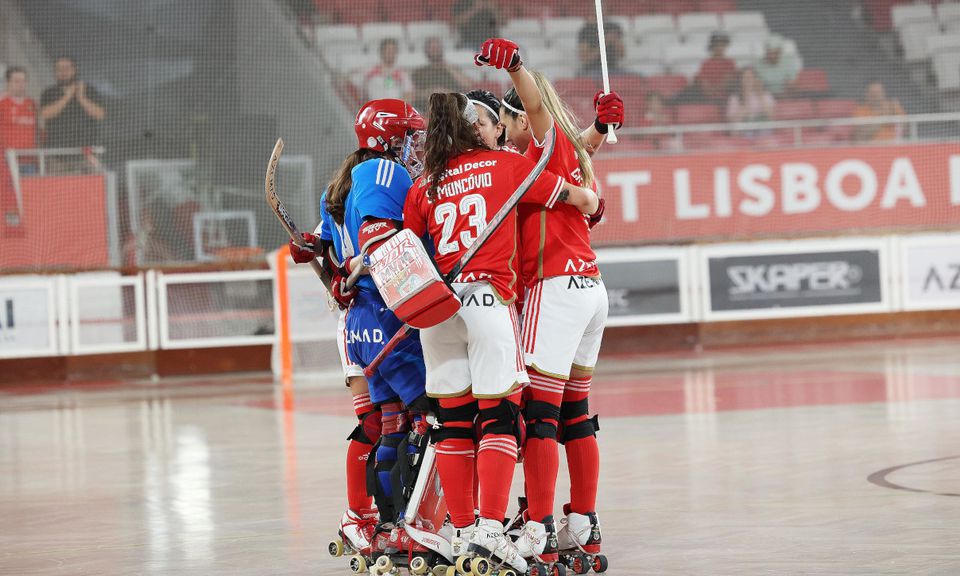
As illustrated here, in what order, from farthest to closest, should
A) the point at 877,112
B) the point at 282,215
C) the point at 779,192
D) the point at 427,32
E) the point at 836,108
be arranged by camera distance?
the point at 427,32
the point at 836,108
the point at 877,112
the point at 779,192
the point at 282,215

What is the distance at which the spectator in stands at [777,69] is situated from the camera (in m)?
18.5

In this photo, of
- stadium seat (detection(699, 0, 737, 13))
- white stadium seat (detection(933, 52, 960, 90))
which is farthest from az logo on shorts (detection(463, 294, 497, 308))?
stadium seat (detection(699, 0, 737, 13))

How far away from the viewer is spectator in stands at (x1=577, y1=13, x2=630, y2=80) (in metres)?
18.3

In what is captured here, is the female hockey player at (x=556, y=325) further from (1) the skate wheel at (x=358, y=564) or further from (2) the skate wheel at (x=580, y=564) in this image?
(1) the skate wheel at (x=358, y=564)

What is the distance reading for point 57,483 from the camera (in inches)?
304

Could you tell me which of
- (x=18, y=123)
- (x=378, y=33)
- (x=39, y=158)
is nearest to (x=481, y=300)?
(x=39, y=158)

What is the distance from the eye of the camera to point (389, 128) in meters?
4.97

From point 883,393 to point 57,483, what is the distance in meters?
6.34

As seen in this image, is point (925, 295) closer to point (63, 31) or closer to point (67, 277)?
point (67, 277)

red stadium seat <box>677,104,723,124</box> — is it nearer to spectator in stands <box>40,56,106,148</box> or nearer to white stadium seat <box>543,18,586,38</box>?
white stadium seat <box>543,18,586,38</box>

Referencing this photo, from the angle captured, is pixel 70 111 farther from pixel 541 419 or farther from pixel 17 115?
pixel 541 419

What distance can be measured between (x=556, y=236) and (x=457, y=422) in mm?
821

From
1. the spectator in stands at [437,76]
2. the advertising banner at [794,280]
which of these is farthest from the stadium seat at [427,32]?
the advertising banner at [794,280]

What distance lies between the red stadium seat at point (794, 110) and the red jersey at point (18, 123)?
10298mm
